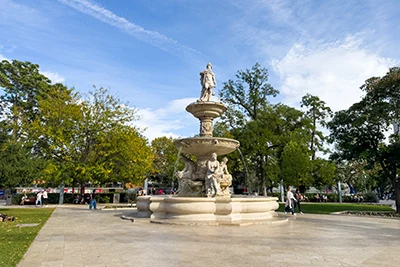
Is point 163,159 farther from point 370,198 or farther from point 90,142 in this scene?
point 370,198

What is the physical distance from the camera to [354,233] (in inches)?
352

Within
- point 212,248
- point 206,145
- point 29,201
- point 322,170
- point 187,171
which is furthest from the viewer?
point 322,170

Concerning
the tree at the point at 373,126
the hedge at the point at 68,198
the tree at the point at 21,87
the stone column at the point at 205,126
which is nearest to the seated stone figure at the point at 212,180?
the stone column at the point at 205,126

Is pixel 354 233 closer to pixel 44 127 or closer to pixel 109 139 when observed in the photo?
pixel 109 139

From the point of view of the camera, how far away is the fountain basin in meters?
13.1

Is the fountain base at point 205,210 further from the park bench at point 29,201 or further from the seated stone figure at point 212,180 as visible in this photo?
the park bench at point 29,201

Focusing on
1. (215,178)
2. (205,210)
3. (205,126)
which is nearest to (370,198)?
(205,126)

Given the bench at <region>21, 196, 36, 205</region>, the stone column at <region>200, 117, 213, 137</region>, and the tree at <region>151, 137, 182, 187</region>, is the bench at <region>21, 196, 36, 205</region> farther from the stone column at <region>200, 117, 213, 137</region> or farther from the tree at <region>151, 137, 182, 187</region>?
the tree at <region>151, 137, 182, 187</region>

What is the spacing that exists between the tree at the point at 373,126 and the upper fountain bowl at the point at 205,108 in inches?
362

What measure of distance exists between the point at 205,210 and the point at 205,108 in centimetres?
561

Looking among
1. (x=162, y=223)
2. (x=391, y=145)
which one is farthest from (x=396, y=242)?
(x=391, y=145)

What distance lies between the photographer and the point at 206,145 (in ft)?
43.7

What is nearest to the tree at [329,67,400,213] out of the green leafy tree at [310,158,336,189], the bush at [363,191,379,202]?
the green leafy tree at [310,158,336,189]

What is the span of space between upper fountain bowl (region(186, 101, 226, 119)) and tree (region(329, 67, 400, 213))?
9204 mm
